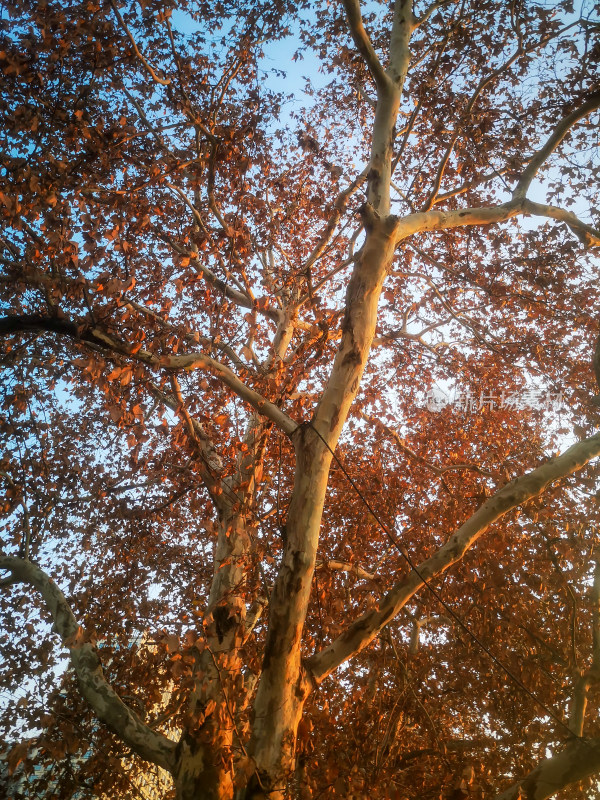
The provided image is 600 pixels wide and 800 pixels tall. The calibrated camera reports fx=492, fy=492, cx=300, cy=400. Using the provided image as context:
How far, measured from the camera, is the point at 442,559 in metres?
3.80

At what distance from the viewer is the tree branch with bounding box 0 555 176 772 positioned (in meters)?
4.37

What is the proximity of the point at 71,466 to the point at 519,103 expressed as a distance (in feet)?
32.8

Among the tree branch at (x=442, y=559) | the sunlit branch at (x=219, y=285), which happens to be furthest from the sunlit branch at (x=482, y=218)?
the tree branch at (x=442, y=559)

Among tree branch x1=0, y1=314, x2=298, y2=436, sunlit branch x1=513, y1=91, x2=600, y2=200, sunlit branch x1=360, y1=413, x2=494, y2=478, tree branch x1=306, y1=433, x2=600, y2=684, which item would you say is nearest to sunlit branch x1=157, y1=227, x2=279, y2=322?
tree branch x1=0, y1=314, x2=298, y2=436

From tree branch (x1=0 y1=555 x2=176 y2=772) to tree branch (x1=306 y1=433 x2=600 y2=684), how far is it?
1.99 meters

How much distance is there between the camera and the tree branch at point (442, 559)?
11.7 ft

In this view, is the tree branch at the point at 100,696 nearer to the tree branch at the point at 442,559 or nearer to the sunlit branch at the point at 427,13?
the tree branch at the point at 442,559

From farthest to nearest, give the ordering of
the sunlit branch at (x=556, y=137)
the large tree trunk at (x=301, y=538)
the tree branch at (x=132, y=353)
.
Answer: the sunlit branch at (x=556, y=137), the tree branch at (x=132, y=353), the large tree trunk at (x=301, y=538)

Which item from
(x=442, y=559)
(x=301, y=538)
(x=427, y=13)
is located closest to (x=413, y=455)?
(x=442, y=559)

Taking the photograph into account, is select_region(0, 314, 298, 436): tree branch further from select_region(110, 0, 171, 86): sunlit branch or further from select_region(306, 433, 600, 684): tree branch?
select_region(110, 0, 171, 86): sunlit branch

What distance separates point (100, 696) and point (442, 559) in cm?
339

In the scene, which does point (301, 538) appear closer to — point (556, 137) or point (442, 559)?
point (442, 559)

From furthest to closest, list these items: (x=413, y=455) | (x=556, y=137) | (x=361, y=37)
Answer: (x=413, y=455)
(x=556, y=137)
(x=361, y=37)

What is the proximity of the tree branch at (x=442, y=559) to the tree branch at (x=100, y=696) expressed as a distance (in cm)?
199
